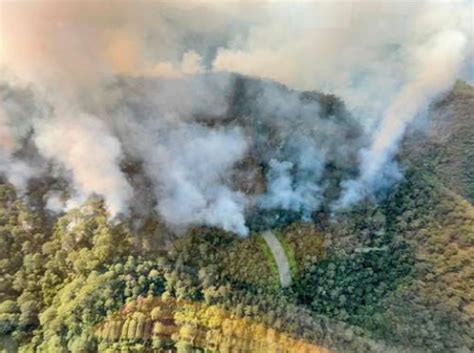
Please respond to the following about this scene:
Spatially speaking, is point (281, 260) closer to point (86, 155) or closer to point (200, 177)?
point (200, 177)

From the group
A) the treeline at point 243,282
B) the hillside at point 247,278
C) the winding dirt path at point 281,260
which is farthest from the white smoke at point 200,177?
the winding dirt path at point 281,260

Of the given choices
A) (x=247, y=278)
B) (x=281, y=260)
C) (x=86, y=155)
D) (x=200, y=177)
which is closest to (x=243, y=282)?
(x=247, y=278)

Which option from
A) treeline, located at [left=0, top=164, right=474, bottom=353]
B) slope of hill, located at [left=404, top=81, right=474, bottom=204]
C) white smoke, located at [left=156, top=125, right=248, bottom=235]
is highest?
slope of hill, located at [left=404, top=81, right=474, bottom=204]

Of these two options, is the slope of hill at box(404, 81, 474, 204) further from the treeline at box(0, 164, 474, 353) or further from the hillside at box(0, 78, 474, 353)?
the treeline at box(0, 164, 474, 353)

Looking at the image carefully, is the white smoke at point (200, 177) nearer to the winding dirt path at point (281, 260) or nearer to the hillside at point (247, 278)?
the hillside at point (247, 278)

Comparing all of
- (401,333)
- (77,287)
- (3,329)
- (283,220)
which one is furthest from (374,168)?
(3,329)

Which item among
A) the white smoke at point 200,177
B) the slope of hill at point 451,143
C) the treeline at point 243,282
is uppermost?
the slope of hill at point 451,143

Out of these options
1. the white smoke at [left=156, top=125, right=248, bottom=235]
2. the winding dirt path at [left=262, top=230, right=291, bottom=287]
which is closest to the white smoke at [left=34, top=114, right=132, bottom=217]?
the white smoke at [left=156, top=125, right=248, bottom=235]

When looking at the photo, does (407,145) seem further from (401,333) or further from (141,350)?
(141,350)
